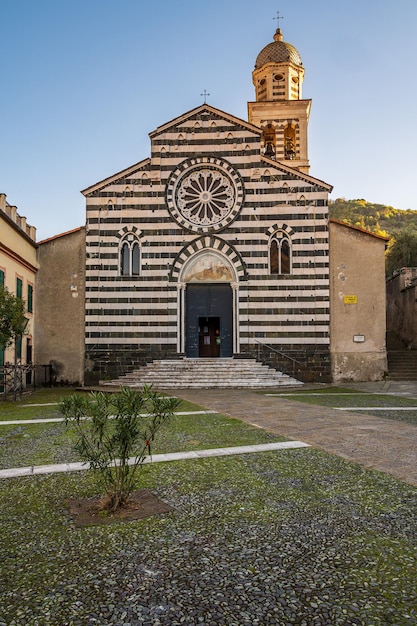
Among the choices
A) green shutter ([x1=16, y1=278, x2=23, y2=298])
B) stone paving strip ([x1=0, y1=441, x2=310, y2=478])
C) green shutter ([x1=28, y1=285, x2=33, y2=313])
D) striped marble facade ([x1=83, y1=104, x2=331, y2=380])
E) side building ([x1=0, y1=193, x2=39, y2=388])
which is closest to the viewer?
stone paving strip ([x1=0, y1=441, x2=310, y2=478])

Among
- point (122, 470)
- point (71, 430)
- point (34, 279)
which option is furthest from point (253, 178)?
point (122, 470)

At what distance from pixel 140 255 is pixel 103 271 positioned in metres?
1.89

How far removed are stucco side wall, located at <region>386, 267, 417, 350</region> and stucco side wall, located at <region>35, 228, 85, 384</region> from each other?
18972mm

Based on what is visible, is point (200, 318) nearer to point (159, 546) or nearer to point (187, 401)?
point (187, 401)

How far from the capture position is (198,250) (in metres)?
24.1

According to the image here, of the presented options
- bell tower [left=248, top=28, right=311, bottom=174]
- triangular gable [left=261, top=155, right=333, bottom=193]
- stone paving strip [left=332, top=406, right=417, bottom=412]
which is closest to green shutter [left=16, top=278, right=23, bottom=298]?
triangular gable [left=261, top=155, right=333, bottom=193]

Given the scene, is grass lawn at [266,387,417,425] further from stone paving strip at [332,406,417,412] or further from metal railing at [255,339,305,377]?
metal railing at [255,339,305,377]

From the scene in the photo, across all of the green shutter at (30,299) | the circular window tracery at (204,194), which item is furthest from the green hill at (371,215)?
the green shutter at (30,299)

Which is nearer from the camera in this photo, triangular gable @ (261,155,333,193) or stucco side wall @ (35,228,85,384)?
stucco side wall @ (35,228,85,384)

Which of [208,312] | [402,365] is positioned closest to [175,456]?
[208,312]

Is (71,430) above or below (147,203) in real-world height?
below

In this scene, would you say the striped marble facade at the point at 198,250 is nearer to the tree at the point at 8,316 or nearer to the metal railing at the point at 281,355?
the metal railing at the point at 281,355

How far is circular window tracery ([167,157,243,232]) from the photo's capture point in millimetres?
24312

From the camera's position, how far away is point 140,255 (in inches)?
955
